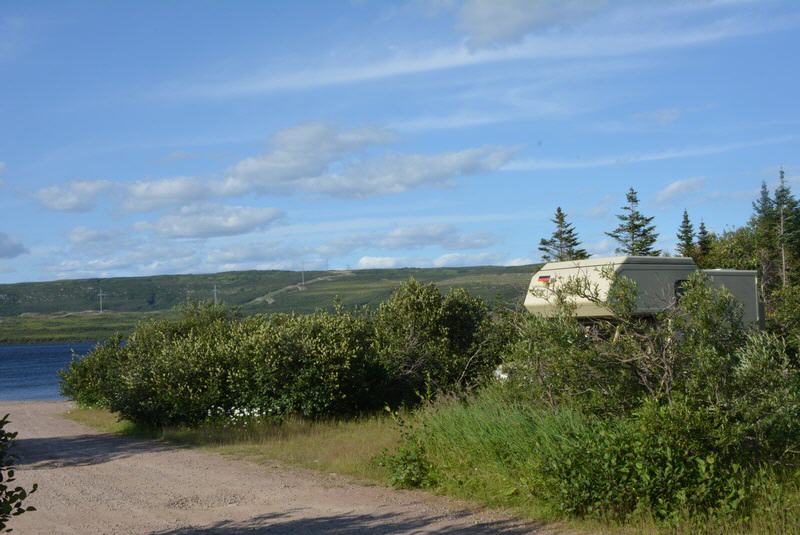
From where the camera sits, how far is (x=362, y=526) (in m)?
8.45

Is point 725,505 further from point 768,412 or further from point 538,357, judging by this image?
point 538,357

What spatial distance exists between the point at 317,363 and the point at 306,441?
2.62 meters

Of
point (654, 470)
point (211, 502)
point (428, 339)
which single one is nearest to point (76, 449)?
point (211, 502)

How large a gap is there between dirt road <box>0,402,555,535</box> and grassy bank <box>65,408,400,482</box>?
0.41 meters

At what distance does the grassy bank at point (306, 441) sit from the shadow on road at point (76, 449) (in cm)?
62

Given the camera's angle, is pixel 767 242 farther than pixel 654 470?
Yes

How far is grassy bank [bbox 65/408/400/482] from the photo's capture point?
39.7ft

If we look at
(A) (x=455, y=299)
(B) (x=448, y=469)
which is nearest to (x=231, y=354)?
(A) (x=455, y=299)

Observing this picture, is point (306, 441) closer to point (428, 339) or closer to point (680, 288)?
point (428, 339)

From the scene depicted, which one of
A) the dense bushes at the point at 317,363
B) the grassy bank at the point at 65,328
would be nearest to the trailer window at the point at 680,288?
the dense bushes at the point at 317,363

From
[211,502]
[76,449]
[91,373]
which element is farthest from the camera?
[91,373]

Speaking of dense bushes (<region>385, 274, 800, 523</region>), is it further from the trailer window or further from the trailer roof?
the trailer roof

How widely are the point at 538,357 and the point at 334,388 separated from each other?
7725mm

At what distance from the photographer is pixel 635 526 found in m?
7.76
